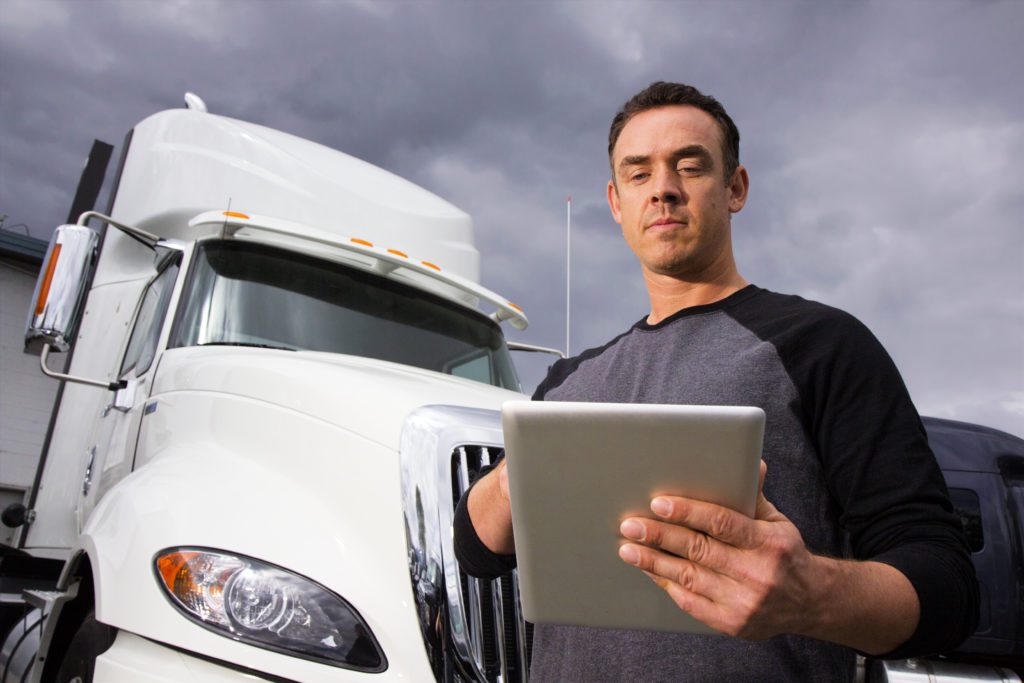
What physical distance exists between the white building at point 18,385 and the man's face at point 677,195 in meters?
8.94

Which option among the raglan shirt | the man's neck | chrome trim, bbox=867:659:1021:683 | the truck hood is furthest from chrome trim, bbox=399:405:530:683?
chrome trim, bbox=867:659:1021:683

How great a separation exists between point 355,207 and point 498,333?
1.19 meters

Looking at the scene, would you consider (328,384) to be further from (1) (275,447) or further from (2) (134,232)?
(2) (134,232)

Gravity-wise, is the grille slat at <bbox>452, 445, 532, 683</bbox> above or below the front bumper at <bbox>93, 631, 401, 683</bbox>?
above

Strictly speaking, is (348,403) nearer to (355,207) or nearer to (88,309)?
(355,207)

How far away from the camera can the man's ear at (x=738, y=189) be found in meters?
1.93

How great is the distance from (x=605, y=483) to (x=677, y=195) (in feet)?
2.72

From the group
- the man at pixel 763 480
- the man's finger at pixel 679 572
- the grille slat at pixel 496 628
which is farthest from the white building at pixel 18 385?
the man's finger at pixel 679 572

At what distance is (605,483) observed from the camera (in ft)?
3.90

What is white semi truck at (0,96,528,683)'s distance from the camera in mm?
2412

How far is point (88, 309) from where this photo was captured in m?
5.30

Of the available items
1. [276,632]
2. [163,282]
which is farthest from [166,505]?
[163,282]

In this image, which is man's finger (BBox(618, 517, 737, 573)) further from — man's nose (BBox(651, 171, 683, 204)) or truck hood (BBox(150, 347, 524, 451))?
truck hood (BBox(150, 347, 524, 451))

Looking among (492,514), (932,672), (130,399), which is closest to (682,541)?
(492,514)
